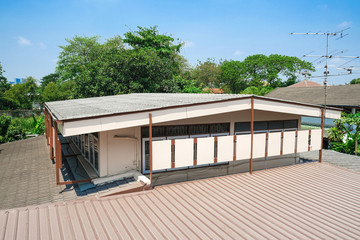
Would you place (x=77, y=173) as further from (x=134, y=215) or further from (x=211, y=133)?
(x=211, y=133)

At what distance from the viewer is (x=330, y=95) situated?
74.9 ft

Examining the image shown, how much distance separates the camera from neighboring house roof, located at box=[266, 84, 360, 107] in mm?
20328

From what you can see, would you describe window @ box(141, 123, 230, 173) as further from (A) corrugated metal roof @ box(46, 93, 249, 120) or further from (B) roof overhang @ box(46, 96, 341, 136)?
(B) roof overhang @ box(46, 96, 341, 136)

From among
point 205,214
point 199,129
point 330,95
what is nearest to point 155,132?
point 199,129

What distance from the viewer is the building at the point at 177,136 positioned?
5.50m

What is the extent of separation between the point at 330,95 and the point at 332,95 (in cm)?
25

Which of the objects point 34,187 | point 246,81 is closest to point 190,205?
point 34,187

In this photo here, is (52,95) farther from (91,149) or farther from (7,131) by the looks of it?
(91,149)

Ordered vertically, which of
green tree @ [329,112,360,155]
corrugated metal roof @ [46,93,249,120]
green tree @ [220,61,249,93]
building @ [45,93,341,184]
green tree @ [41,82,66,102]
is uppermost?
green tree @ [220,61,249,93]

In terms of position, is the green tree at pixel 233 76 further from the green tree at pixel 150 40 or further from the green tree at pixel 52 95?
the green tree at pixel 52 95

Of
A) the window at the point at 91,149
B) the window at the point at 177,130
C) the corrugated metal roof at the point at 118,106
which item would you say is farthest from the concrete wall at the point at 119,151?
the window at the point at 177,130

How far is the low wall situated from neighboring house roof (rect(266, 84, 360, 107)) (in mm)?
14173

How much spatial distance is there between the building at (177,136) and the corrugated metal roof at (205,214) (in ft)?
2.68

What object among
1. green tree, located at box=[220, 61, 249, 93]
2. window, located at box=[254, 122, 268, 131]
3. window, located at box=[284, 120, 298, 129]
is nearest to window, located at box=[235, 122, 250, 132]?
window, located at box=[254, 122, 268, 131]
